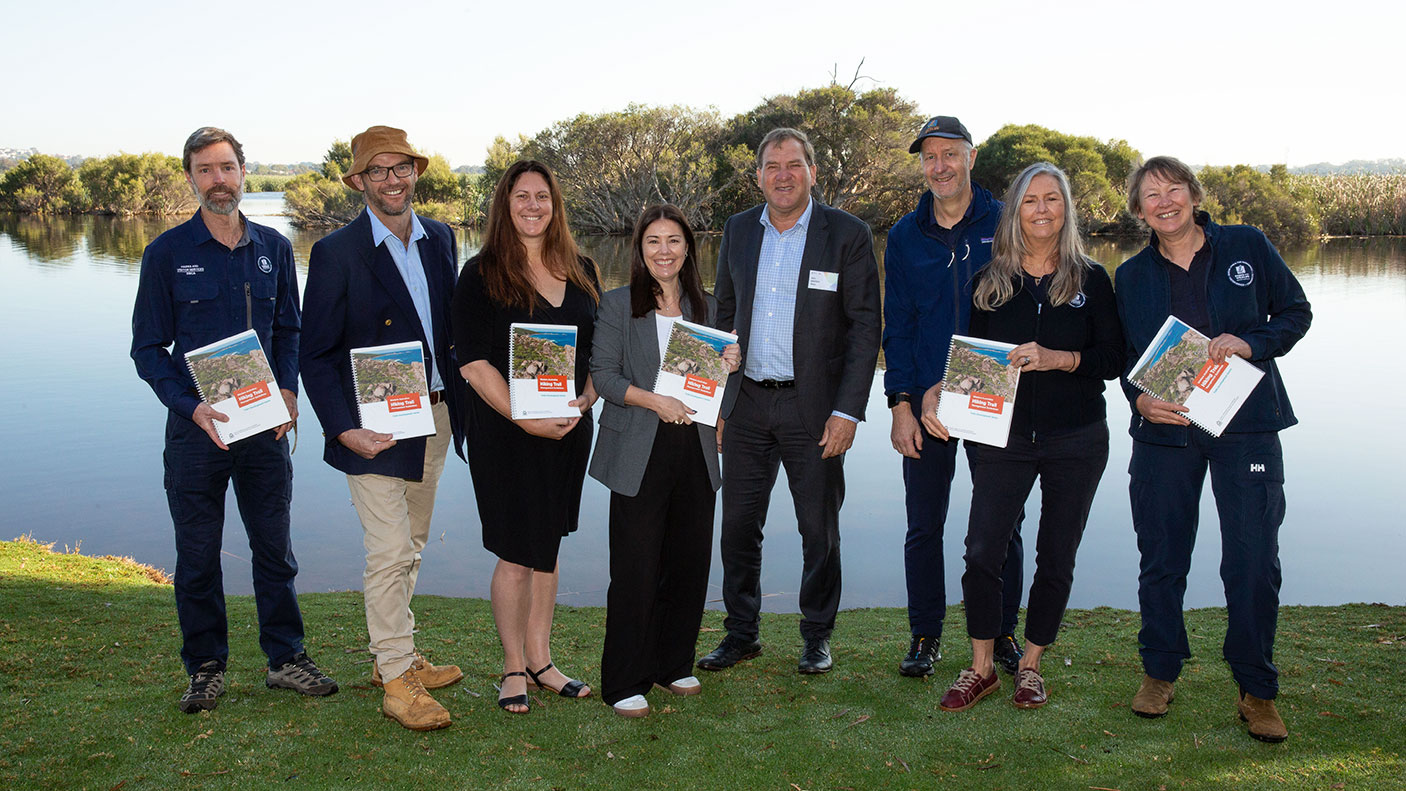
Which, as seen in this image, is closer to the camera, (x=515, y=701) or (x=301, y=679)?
(x=515, y=701)

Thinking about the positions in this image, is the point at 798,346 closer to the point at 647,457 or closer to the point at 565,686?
the point at 647,457

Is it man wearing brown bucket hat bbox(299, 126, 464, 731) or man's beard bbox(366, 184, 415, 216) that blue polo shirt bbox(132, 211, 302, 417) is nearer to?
man wearing brown bucket hat bbox(299, 126, 464, 731)

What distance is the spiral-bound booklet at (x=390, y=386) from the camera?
3.60m

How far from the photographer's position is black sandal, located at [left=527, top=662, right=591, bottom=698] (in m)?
3.94

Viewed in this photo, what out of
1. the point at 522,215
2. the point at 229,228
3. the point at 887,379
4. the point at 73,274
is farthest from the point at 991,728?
the point at 73,274

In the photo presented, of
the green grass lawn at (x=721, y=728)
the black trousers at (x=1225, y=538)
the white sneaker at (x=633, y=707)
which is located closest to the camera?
the green grass lawn at (x=721, y=728)

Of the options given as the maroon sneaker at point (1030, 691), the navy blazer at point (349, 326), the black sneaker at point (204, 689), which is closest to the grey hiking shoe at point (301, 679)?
the black sneaker at point (204, 689)

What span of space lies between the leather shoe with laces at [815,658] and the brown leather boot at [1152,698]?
1.32 m

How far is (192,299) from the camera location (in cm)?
370

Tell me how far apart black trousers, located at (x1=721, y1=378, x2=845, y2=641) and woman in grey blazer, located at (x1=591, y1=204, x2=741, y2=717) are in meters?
0.49

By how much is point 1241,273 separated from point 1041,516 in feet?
3.96

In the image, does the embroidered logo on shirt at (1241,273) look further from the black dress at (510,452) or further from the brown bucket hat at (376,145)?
the brown bucket hat at (376,145)

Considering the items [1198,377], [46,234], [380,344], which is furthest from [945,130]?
[46,234]

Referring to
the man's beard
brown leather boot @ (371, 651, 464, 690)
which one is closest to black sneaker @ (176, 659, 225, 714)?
brown leather boot @ (371, 651, 464, 690)
